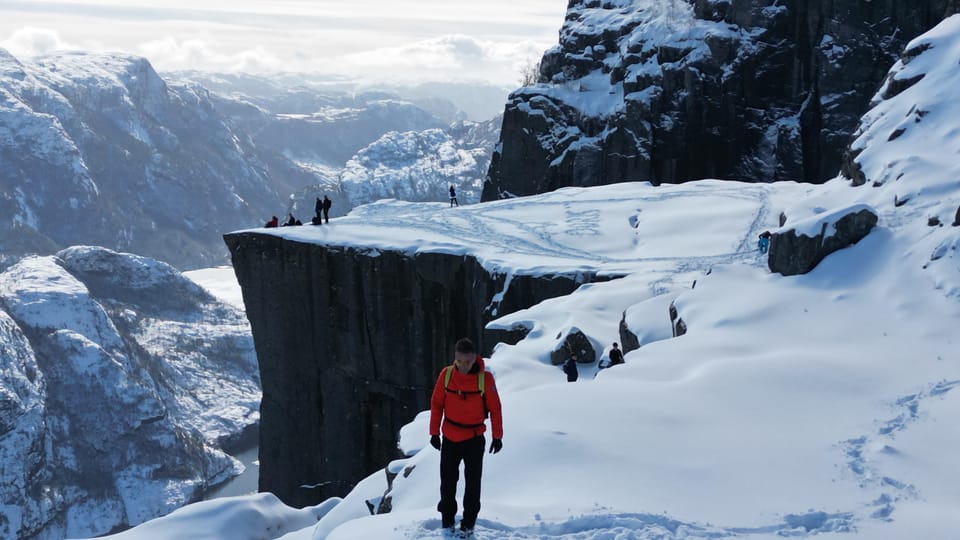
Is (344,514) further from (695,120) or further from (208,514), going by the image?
(695,120)

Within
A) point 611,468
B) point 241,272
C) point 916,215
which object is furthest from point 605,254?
point 611,468

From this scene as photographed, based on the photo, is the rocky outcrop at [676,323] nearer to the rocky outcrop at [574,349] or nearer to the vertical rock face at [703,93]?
the rocky outcrop at [574,349]

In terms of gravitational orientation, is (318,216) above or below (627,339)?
below

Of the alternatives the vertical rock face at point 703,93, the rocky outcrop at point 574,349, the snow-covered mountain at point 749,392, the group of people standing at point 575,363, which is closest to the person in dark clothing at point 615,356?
the group of people standing at point 575,363

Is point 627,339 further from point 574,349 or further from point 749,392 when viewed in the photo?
point 749,392

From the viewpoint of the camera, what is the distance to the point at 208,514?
21031 mm

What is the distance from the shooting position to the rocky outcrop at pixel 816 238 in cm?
2616

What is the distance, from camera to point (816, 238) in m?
26.1

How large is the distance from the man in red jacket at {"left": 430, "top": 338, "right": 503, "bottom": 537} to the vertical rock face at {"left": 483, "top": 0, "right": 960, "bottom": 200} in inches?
2520

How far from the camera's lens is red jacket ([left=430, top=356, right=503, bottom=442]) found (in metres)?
12.3

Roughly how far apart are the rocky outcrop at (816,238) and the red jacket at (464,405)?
16.2 m

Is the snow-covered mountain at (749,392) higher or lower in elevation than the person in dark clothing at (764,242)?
lower

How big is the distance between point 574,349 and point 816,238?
718cm

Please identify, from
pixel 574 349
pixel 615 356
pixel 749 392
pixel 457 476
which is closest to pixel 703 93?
pixel 574 349
